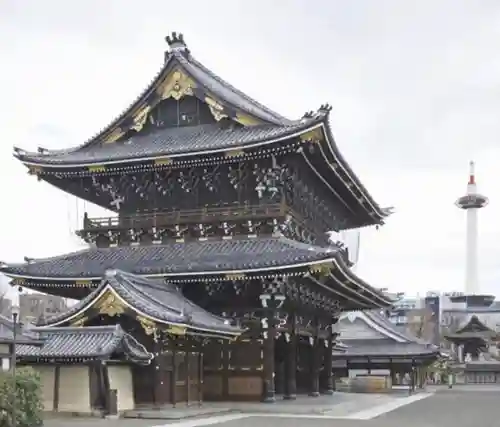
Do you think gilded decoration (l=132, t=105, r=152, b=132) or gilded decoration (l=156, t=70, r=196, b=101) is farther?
gilded decoration (l=132, t=105, r=152, b=132)

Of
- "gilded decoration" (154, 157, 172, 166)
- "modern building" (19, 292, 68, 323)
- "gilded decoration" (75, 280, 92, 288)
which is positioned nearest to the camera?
"gilded decoration" (75, 280, 92, 288)

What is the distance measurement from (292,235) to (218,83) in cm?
892

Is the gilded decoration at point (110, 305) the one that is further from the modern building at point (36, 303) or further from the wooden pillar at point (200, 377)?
the modern building at point (36, 303)

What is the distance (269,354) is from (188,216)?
23.2 ft

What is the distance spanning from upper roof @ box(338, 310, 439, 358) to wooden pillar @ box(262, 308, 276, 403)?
2983cm

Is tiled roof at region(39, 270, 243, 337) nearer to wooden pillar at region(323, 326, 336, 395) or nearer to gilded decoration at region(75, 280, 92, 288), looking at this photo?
gilded decoration at region(75, 280, 92, 288)

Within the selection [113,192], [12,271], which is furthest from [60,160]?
[12,271]

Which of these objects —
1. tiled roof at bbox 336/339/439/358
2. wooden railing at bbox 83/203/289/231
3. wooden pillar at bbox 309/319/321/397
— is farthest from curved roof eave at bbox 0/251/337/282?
tiled roof at bbox 336/339/439/358

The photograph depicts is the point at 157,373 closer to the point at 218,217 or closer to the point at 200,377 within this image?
the point at 200,377

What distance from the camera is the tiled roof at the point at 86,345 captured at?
25000 millimetres

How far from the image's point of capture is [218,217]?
33.1 m

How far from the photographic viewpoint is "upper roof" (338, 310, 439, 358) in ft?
196

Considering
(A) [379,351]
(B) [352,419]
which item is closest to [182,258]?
(B) [352,419]

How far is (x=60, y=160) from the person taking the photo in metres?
34.9
